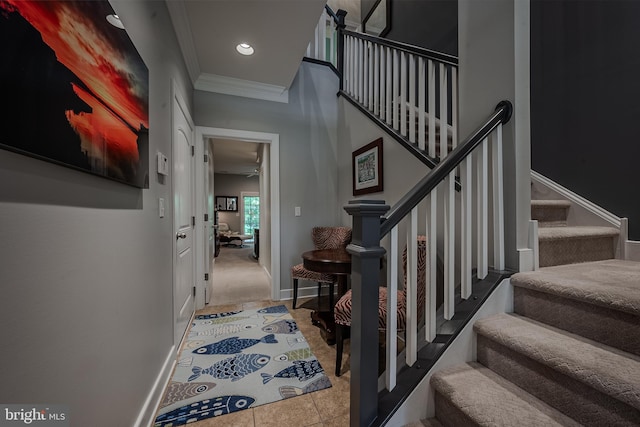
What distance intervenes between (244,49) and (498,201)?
2414 mm

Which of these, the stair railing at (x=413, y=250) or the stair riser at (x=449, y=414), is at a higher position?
the stair railing at (x=413, y=250)

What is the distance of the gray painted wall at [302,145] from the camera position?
3.02m

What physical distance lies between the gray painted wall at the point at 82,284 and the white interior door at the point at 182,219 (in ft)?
1.51

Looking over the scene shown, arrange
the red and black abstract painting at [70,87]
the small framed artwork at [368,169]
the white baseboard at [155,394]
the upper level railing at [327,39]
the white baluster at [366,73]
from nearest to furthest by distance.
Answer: the red and black abstract painting at [70,87] < the white baseboard at [155,394] < the small framed artwork at [368,169] < the white baluster at [366,73] < the upper level railing at [327,39]

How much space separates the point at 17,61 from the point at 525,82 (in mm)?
1836

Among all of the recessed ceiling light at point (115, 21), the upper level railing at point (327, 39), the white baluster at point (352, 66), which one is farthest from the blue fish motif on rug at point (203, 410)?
the upper level railing at point (327, 39)

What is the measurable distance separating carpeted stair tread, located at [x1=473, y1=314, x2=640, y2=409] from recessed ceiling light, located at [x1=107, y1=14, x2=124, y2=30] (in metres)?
1.94

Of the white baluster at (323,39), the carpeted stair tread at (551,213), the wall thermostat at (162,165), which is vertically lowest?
the carpeted stair tread at (551,213)

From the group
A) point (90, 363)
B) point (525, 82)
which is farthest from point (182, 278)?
point (525, 82)

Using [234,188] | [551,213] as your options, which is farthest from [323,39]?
[234,188]

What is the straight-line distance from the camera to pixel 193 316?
2.60 m

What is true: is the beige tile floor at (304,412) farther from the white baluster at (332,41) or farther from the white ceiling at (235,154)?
the white ceiling at (235,154)

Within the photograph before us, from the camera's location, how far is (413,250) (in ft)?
3.65

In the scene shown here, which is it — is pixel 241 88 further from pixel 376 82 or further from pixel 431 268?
pixel 431 268
